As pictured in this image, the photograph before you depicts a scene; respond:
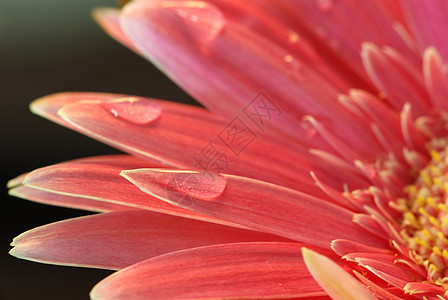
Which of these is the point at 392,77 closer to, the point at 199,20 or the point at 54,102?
the point at 199,20

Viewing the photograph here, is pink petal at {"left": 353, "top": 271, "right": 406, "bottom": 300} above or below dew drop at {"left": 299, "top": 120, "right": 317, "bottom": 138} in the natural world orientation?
below

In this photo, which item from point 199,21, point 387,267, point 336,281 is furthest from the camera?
point 199,21

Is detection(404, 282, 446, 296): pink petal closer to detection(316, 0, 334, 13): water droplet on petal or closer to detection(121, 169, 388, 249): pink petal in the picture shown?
detection(121, 169, 388, 249): pink petal

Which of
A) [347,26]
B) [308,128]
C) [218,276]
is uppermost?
[347,26]

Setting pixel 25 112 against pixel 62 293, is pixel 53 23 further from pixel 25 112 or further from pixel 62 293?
pixel 62 293

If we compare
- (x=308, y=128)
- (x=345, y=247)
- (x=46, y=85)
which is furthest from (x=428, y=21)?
(x=46, y=85)

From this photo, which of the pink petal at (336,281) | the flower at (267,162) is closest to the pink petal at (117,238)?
the flower at (267,162)

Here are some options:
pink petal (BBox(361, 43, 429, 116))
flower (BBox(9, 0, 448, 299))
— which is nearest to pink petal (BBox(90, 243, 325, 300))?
flower (BBox(9, 0, 448, 299))
